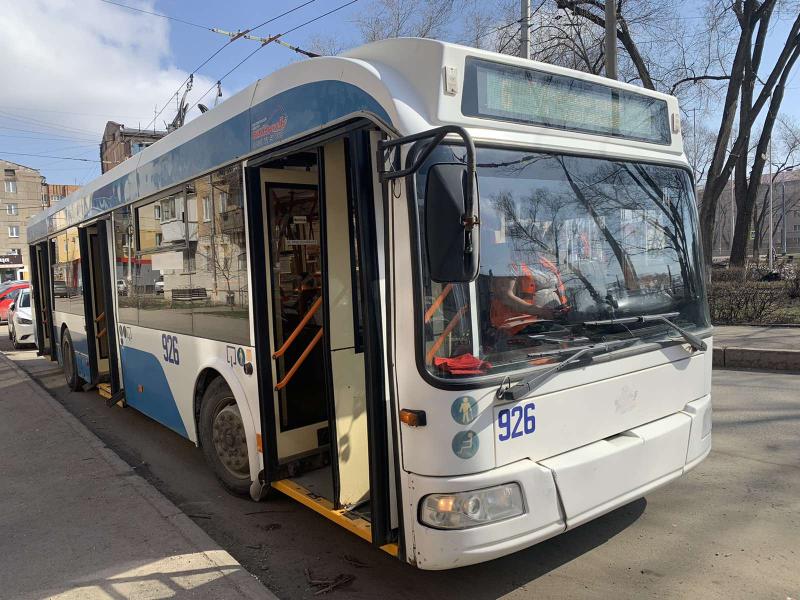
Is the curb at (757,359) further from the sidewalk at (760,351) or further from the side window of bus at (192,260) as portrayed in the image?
the side window of bus at (192,260)

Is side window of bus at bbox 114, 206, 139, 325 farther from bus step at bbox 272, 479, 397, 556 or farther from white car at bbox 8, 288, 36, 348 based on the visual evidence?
white car at bbox 8, 288, 36, 348

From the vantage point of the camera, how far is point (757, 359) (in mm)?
9062

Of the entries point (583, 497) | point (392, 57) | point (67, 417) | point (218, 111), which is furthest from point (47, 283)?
point (583, 497)

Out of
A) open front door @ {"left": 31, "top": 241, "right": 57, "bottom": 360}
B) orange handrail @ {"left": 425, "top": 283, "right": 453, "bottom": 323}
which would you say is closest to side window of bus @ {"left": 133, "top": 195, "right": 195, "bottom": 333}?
orange handrail @ {"left": 425, "top": 283, "right": 453, "bottom": 323}

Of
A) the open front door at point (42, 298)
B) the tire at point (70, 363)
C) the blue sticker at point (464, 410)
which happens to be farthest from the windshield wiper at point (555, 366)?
the open front door at point (42, 298)

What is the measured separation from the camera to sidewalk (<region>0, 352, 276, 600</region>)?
3.49 m

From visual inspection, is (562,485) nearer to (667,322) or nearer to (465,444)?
(465,444)

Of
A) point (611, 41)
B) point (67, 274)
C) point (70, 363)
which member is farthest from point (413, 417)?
point (611, 41)

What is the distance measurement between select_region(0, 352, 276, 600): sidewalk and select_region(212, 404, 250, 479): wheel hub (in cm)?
54

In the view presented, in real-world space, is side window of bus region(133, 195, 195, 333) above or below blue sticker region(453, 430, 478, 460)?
above

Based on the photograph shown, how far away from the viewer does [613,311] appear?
11.4ft

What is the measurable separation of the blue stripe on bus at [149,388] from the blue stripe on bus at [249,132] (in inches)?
65.9

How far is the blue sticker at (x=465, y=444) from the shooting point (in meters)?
2.85

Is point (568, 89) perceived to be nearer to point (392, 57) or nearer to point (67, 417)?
point (392, 57)
